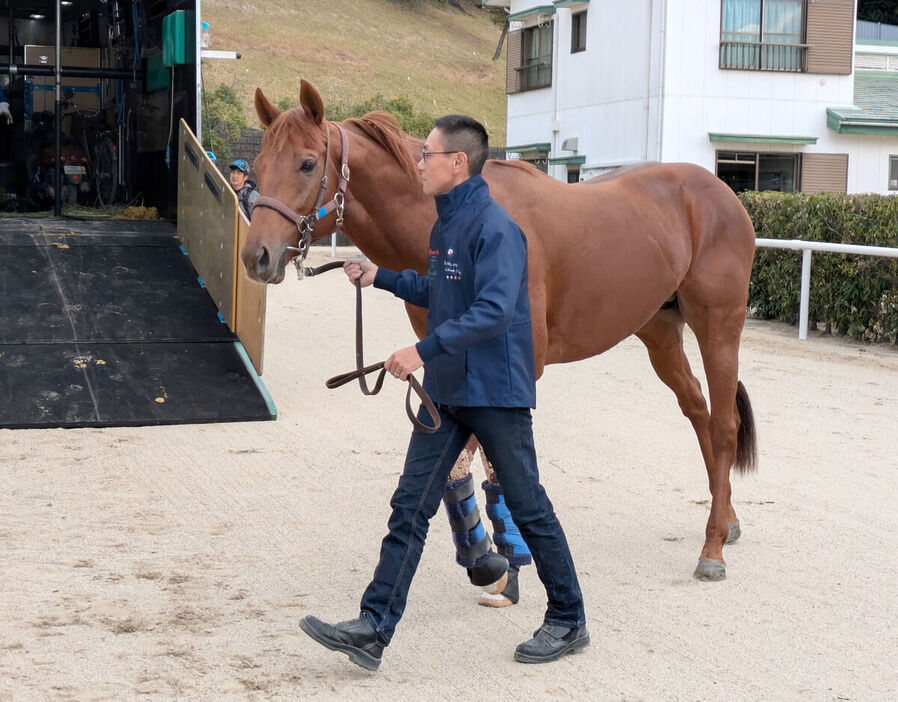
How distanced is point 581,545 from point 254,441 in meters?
2.68

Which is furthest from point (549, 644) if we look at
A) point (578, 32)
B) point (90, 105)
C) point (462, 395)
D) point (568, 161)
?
point (578, 32)

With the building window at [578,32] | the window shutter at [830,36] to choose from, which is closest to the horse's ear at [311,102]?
the window shutter at [830,36]

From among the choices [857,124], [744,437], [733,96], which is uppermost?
[733,96]

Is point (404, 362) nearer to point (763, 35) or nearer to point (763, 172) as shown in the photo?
point (763, 172)

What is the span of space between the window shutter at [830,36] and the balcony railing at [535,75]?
5.98m

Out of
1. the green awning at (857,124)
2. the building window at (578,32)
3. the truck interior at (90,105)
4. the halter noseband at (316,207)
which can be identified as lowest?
the halter noseband at (316,207)

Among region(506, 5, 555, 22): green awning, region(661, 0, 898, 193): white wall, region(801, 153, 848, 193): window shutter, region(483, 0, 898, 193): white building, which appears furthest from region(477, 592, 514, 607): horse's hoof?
region(506, 5, 555, 22): green awning

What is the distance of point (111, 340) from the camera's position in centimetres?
817

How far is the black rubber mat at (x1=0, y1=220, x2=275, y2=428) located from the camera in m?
7.41

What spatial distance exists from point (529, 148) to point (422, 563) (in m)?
23.4

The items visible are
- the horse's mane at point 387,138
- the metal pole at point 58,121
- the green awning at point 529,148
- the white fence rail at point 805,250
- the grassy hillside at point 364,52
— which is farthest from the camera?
the grassy hillside at point 364,52

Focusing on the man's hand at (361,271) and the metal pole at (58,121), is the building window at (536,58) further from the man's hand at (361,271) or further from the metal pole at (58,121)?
the man's hand at (361,271)

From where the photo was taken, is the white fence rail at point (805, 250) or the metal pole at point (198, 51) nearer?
the metal pole at point (198, 51)

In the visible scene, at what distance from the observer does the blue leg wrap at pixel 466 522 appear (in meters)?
3.98
